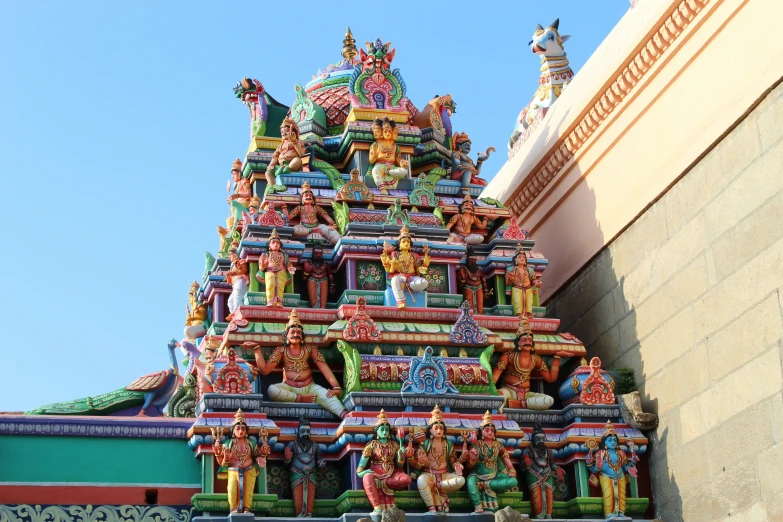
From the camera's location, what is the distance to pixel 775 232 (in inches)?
671

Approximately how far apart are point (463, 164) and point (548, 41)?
7.14 metres

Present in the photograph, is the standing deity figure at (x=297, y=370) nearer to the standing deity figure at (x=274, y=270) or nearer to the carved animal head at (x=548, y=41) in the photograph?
the standing deity figure at (x=274, y=270)

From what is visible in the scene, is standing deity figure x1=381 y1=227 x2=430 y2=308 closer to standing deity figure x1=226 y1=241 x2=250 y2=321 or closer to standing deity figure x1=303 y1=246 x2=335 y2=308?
standing deity figure x1=303 y1=246 x2=335 y2=308

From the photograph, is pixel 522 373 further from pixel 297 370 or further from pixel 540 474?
pixel 297 370

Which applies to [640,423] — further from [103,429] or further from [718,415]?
[103,429]

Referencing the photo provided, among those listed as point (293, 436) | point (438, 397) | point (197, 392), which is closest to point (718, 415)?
point (438, 397)

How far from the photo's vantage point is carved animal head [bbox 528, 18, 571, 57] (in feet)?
96.0

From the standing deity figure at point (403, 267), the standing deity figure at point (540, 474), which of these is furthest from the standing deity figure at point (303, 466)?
the standing deity figure at point (540, 474)

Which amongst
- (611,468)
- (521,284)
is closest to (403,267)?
(521,284)

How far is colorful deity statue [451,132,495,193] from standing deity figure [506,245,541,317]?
193cm

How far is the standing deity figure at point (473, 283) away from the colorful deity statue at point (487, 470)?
120 inches

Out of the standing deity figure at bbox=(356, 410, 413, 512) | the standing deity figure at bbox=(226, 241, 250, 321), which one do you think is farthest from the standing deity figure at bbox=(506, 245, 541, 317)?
the standing deity figure at bbox=(226, 241, 250, 321)

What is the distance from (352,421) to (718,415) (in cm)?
460

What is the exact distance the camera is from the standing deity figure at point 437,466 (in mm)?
17828
